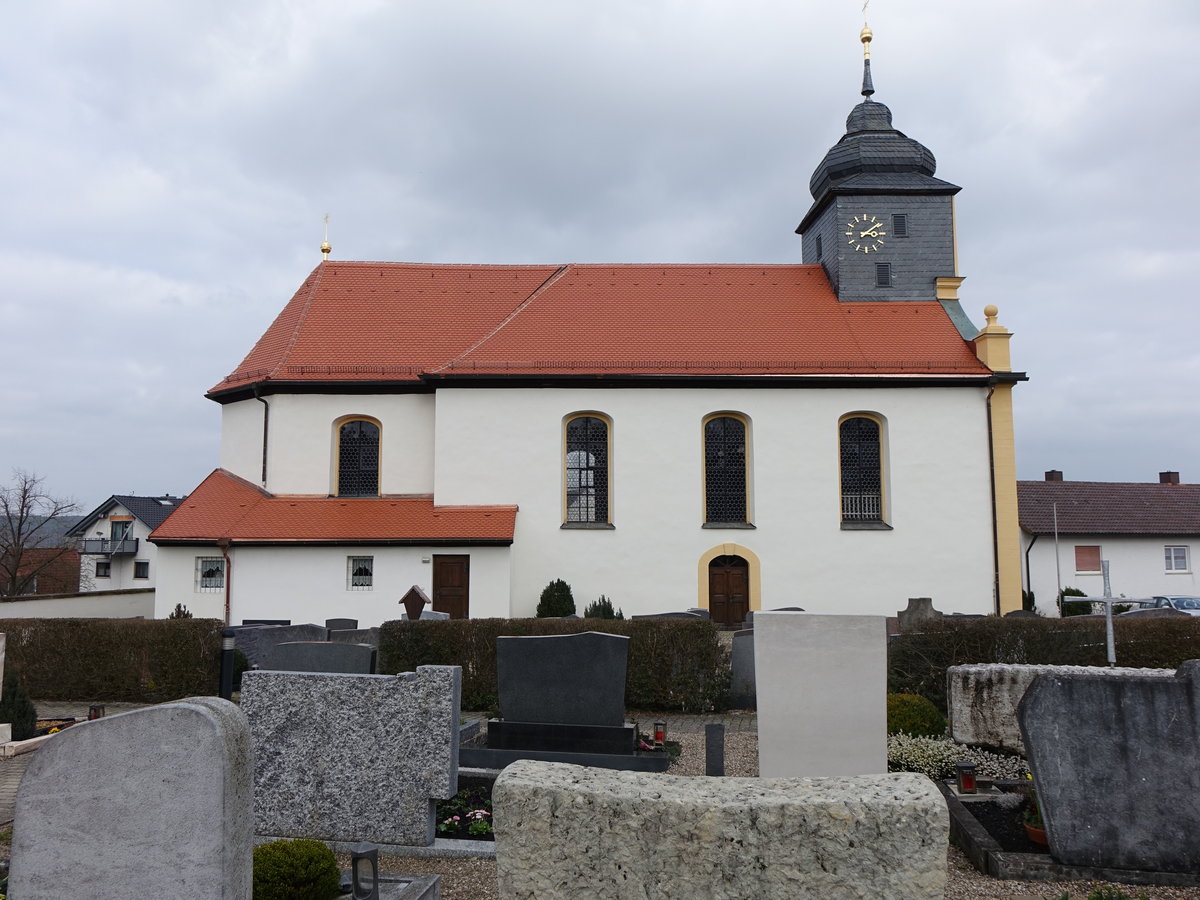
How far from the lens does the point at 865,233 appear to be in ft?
69.5

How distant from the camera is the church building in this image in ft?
57.4

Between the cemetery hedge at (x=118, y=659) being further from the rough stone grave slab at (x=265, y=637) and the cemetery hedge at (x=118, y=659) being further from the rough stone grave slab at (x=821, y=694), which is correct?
the rough stone grave slab at (x=821, y=694)

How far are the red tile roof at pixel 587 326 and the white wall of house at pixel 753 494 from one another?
0.77 metres

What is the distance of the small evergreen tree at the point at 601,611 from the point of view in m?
17.2

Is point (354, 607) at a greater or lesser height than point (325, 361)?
lesser

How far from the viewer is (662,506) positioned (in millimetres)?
18531

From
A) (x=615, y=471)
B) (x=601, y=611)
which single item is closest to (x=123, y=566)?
(x=615, y=471)

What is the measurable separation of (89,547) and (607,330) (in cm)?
3681

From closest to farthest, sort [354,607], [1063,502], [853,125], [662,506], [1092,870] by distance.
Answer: [1092,870] < [354,607] < [662,506] < [853,125] < [1063,502]

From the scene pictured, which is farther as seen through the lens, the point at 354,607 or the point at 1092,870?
the point at 354,607

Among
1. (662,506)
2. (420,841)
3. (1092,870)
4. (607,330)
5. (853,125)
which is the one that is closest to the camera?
(1092,870)

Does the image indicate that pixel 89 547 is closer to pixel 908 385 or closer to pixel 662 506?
pixel 662 506

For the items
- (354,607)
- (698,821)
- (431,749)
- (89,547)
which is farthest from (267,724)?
(89,547)

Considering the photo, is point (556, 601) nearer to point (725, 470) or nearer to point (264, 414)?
point (725, 470)
